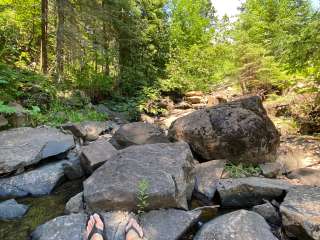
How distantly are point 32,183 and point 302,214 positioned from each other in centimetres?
398

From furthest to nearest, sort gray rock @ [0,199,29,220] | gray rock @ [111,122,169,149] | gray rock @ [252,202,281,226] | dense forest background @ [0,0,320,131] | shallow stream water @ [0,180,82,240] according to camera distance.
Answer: dense forest background @ [0,0,320,131] < gray rock @ [111,122,169,149] < gray rock @ [0,199,29,220] < gray rock @ [252,202,281,226] < shallow stream water @ [0,180,82,240]

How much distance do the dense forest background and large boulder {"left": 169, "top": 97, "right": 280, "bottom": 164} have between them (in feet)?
5.64

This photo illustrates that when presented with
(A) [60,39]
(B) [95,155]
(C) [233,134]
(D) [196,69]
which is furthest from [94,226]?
(D) [196,69]

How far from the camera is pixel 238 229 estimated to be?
315 centimetres

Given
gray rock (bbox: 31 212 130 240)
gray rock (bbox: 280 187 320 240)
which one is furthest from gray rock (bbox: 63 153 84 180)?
gray rock (bbox: 280 187 320 240)

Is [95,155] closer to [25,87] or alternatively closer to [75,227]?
[75,227]

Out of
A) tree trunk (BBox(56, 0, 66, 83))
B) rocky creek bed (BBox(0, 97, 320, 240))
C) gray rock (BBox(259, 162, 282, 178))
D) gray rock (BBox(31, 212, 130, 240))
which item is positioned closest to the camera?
gray rock (BBox(31, 212, 130, 240))

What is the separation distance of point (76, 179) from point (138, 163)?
155 cm

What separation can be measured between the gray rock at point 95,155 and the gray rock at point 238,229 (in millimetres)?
2235

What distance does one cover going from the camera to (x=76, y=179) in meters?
5.13

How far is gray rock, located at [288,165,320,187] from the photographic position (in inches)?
187

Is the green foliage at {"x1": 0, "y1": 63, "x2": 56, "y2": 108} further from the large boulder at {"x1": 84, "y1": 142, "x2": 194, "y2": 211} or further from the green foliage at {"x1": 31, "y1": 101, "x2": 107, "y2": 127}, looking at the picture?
the large boulder at {"x1": 84, "y1": 142, "x2": 194, "y2": 211}

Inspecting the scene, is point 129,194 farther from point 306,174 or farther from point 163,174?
point 306,174

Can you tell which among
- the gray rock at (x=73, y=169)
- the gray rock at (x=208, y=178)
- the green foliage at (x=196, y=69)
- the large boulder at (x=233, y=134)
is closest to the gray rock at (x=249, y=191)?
the gray rock at (x=208, y=178)
